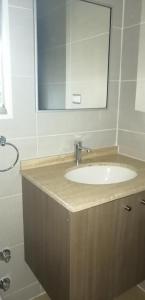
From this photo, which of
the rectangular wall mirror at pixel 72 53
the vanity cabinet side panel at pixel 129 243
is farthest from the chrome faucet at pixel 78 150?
the vanity cabinet side panel at pixel 129 243

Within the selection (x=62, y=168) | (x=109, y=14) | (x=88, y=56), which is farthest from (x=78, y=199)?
Answer: (x=109, y=14)

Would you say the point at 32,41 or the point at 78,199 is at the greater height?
the point at 32,41

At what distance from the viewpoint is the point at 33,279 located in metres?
1.50

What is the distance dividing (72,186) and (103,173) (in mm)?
430

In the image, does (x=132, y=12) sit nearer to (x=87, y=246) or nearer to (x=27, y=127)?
(x=27, y=127)

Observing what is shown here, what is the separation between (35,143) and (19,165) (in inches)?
5.7

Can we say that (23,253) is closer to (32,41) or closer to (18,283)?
(18,283)

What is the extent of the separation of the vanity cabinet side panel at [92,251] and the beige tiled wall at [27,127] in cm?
52

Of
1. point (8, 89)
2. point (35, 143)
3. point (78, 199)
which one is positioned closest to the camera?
point (78, 199)

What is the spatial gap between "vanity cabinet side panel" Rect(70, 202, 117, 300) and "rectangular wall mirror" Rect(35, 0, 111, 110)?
66cm

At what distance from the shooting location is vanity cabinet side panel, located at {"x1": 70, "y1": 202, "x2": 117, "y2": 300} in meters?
0.93

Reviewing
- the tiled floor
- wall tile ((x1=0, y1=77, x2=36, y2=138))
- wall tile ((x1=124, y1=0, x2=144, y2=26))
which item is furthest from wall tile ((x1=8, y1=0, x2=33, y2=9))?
the tiled floor

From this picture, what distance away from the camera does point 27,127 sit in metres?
1.30

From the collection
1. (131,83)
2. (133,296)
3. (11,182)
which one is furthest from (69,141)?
(133,296)
